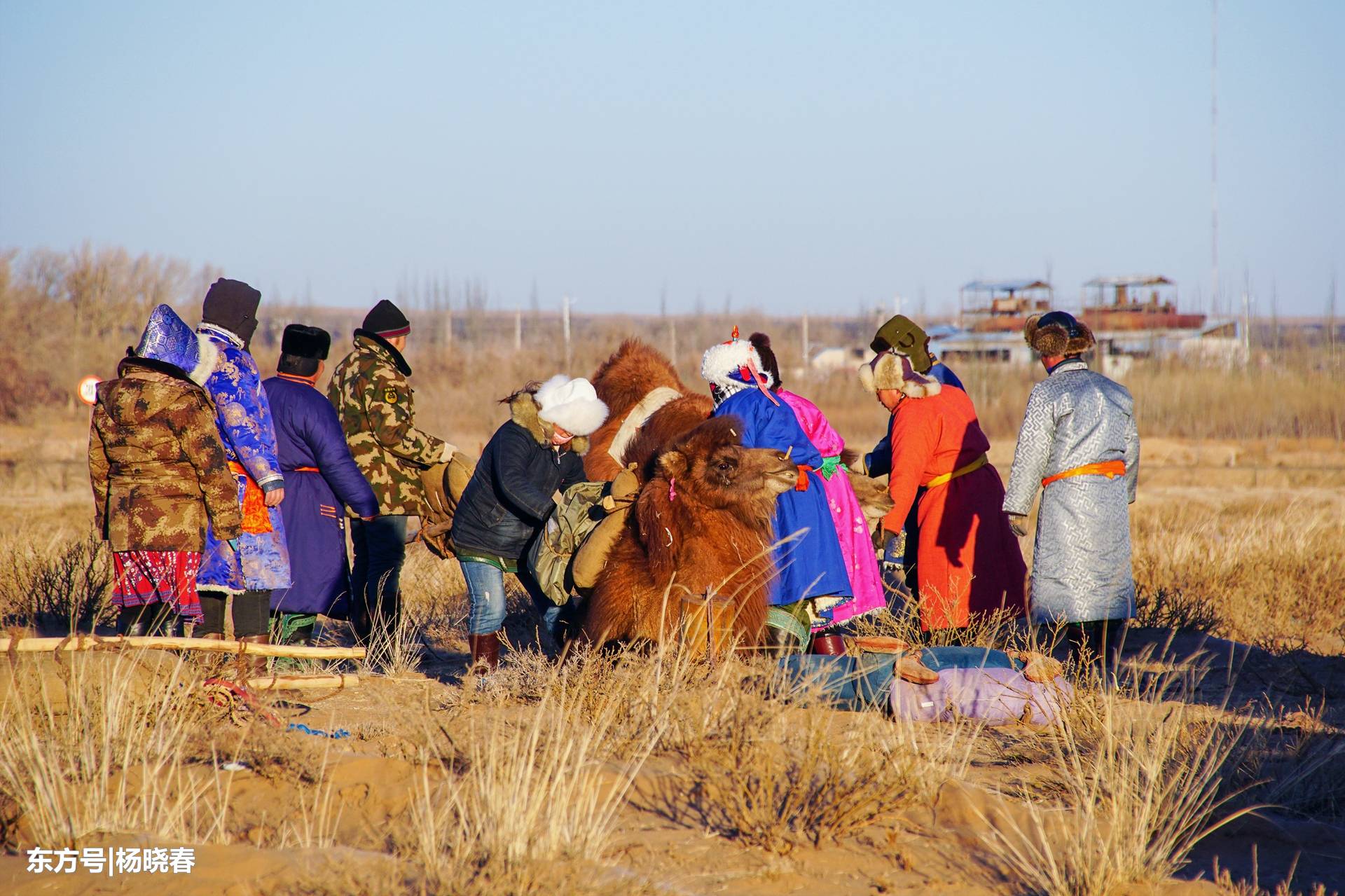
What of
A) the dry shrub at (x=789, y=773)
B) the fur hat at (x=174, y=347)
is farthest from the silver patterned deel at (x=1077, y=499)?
the fur hat at (x=174, y=347)

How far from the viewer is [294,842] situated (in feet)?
12.9

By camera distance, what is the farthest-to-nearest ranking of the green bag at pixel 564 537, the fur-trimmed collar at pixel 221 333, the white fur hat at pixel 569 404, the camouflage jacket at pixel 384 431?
the camouflage jacket at pixel 384 431
the white fur hat at pixel 569 404
the green bag at pixel 564 537
the fur-trimmed collar at pixel 221 333

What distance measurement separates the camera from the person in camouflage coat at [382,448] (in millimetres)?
7227

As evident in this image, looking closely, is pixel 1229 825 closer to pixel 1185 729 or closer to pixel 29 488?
pixel 1185 729

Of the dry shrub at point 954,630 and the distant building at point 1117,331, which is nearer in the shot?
the dry shrub at point 954,630

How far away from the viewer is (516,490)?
6090 mm

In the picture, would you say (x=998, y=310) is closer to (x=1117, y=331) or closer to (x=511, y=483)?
(x=1117, y=331)

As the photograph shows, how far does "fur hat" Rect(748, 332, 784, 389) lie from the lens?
666cm

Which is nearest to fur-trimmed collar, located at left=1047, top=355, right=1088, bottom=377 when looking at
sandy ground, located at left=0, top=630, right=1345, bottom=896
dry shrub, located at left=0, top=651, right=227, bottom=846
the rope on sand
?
sandy ground, located at left=0, top=630, right=1345, bottom=896

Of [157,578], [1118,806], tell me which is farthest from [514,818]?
[157,578]

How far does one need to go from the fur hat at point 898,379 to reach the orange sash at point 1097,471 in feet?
3.15

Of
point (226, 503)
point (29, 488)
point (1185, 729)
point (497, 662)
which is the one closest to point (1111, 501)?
point (1185, 729)

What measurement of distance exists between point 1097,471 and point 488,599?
124 inches

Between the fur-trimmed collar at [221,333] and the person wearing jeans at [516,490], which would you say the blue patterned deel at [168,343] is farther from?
the person wearing jeans at [516,490]
